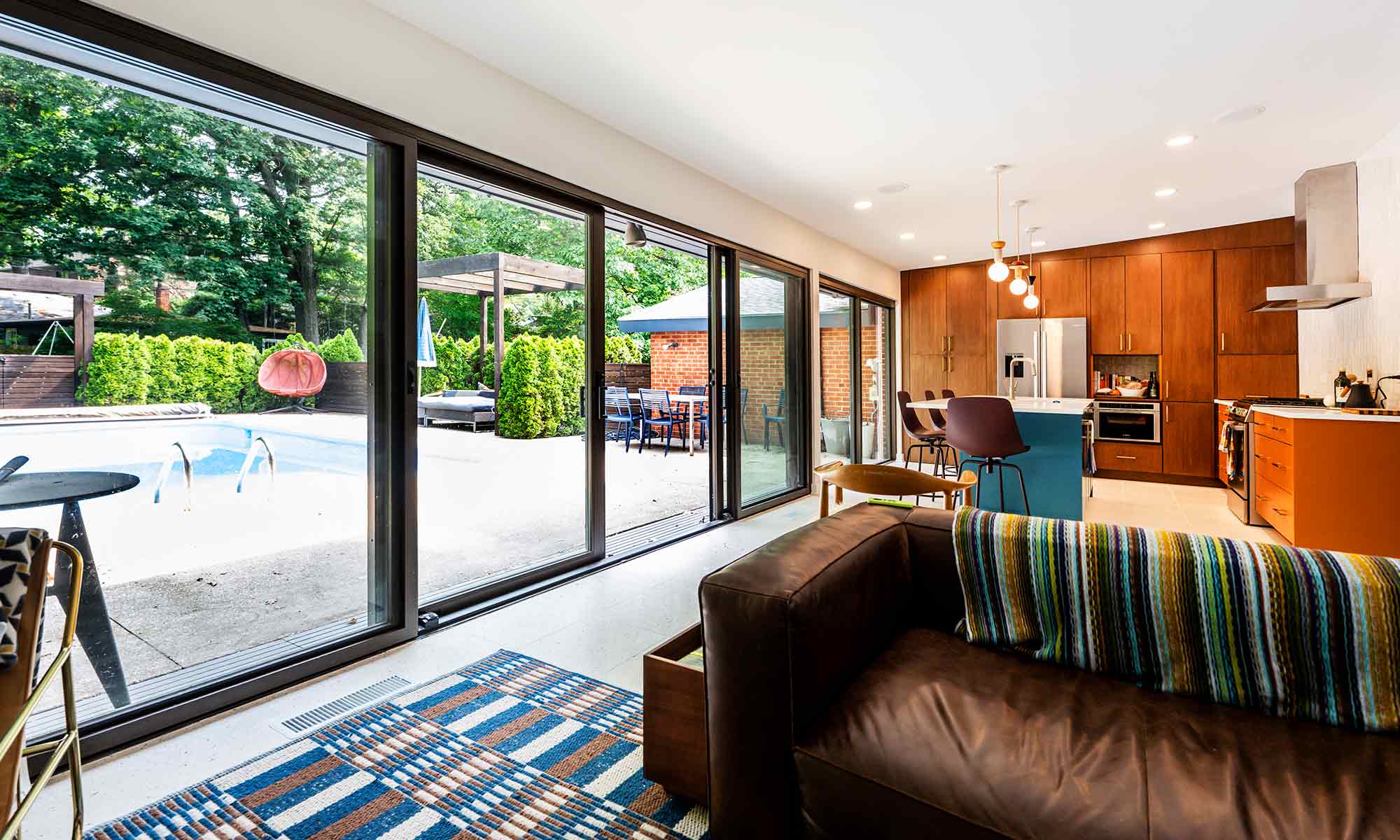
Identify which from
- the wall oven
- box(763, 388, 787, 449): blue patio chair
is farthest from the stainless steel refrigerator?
box(763, 388, 787, 449): blue patio chair

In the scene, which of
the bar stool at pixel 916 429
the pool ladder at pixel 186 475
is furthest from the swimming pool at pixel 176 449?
the bar stool at pixel 916 429

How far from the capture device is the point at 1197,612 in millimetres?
1330

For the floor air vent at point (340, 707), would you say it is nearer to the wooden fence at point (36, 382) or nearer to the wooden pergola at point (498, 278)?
the wooden fence at point (36, 382)

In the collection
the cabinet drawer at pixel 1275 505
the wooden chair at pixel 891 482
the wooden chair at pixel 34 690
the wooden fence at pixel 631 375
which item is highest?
the wooden fence at pixel 631 375

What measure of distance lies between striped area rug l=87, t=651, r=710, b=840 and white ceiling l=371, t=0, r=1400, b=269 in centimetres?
257

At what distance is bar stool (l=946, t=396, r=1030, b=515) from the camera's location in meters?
4.23

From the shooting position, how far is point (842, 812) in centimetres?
118

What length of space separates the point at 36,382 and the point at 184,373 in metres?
0.36

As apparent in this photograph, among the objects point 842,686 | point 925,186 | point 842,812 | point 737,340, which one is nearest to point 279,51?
point 842,686

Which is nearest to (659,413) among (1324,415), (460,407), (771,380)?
(771,380)

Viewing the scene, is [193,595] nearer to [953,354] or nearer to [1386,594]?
[1386,594]

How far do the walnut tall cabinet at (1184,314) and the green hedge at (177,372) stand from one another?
24.6ft

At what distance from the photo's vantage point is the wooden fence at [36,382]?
6.01 ft

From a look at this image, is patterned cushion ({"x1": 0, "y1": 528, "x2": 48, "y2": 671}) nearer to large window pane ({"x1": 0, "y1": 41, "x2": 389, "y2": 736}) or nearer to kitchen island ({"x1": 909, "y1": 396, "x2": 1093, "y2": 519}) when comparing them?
large window pane ({"x1": 0, "y1": 41, "x2": 389, "y2": 736})
